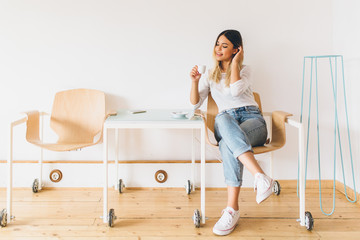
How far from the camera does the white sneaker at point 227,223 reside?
159 centimetres

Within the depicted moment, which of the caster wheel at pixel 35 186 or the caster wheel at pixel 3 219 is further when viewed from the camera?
the caster wheel at pixel 35 186

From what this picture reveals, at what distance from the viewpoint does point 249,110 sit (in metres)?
1.93

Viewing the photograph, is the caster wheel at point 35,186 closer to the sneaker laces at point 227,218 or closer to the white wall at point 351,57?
the sneaker laces at point 227,218

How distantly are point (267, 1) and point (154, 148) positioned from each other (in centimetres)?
140

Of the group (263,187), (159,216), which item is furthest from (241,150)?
(159,216)

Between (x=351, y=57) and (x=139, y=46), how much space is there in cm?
150

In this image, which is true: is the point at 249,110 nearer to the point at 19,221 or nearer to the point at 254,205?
the point at 254,205

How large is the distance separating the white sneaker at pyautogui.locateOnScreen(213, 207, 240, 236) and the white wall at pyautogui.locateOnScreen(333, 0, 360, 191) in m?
0.98

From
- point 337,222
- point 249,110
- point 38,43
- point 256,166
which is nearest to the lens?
point 256,166

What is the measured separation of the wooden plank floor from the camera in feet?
5.24

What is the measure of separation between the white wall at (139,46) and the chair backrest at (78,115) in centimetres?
9

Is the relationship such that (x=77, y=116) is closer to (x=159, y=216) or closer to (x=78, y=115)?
(x=78, y=115)

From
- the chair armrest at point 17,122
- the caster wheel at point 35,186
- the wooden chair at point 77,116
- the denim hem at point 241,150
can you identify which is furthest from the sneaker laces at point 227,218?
the caster wheel at point 35,186

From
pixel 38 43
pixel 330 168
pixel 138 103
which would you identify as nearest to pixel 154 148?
pixel 138 103
